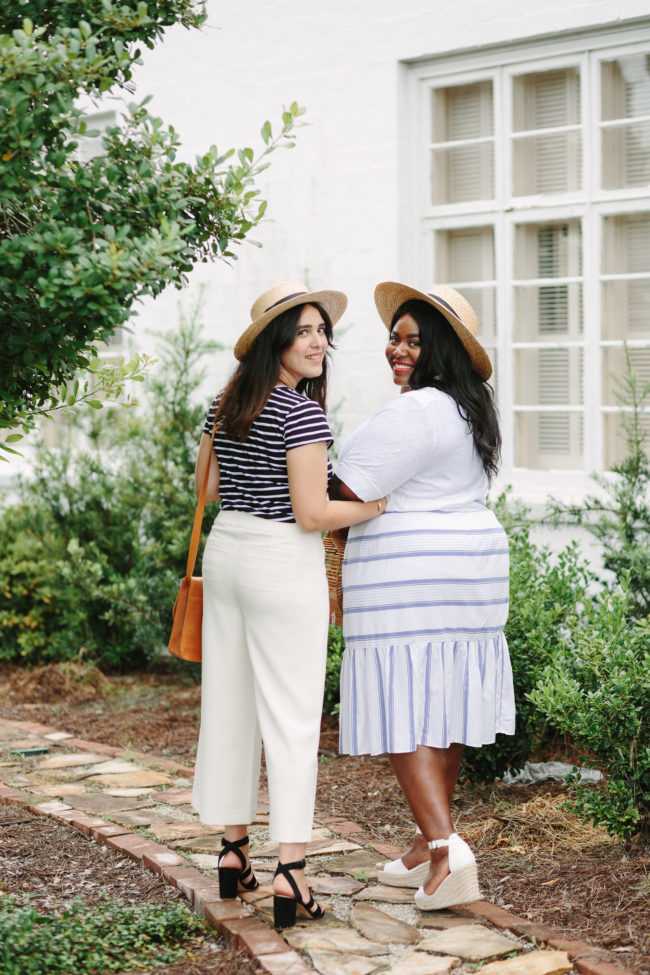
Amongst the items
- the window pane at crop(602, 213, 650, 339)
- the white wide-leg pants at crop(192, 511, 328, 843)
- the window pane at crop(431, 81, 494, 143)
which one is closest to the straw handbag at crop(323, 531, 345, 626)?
the white wide-leg pants at crop(192, 511, 328, 843)

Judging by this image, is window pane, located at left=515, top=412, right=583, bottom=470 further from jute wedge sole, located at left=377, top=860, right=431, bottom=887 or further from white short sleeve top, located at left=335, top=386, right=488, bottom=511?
jute wedge sole, located at left=377, top=860, right=431, bottom=887

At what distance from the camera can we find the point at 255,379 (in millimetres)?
3332

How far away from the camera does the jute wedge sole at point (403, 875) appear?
12.1 ft

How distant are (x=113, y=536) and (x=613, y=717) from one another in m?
4.18

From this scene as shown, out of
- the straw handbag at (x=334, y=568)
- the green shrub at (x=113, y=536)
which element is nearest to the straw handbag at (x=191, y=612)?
the straw handbag at (x=334, y=568)

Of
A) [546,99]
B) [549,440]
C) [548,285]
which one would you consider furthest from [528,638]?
[546,99]

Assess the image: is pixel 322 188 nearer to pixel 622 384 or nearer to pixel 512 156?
pixel 512 156

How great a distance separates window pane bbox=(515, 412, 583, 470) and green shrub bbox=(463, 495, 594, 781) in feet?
5.31

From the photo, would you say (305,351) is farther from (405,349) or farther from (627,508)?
(627,508)

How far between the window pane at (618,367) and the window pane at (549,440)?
0.78ft

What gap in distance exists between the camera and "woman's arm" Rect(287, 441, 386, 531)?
3232mm

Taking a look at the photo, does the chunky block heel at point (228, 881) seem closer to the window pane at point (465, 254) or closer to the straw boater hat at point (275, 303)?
the straw boater hat at point (275, 303)

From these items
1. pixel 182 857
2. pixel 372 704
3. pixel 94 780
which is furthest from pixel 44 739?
pixel 372 704

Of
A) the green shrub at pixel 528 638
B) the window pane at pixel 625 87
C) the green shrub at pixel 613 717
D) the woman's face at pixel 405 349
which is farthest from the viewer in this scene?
the window pane at pixel 625 87
